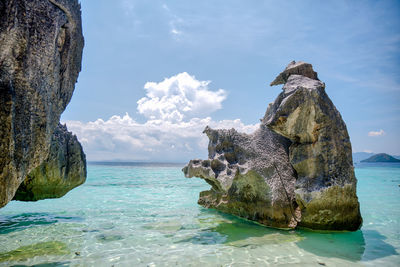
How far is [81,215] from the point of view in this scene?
6.99m

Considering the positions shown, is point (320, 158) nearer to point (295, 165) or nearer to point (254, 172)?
point (295, 165)

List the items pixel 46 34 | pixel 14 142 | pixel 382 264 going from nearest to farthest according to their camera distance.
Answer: pixel 14 142 → pixel 46 34 → pixel 382 264

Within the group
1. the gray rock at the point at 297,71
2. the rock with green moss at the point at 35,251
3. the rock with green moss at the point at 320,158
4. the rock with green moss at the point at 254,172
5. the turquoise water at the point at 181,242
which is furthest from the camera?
the gray rock at the point at 297,71

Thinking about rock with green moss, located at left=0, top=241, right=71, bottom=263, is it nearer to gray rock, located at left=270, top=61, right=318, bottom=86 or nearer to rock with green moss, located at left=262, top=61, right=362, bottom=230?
rock with green moss, located at left=262, top=61, right=362, bottom=230

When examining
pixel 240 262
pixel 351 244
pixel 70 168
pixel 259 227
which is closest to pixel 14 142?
pixel 240 262

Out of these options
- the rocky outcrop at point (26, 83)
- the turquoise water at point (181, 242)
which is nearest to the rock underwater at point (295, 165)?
the turquoise water at point (181, 242)

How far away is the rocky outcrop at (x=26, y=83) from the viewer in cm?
254

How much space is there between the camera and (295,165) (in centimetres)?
515

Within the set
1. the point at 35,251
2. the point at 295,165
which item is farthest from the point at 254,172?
the point at 35,251

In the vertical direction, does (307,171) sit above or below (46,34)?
below

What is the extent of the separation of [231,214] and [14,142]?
17.8 ft

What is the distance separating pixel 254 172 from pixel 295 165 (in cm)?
87

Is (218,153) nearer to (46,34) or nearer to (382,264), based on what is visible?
(382,264)

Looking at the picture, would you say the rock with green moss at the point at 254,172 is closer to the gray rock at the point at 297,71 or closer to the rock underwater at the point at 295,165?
the rock underwater at the point at 295,165
